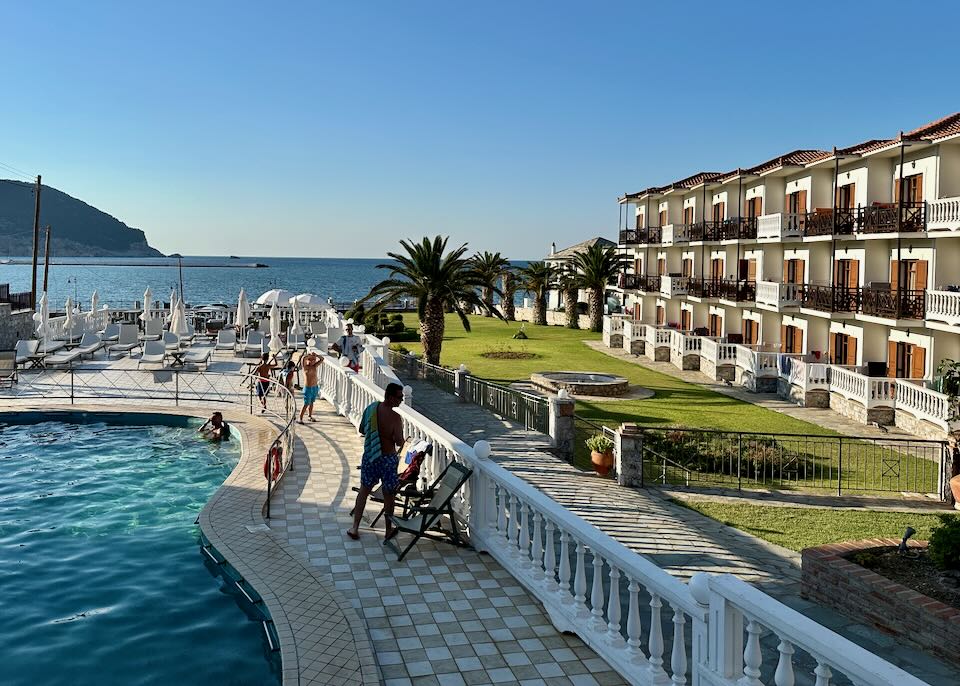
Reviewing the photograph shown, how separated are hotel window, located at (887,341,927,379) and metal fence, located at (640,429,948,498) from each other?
18.7ft

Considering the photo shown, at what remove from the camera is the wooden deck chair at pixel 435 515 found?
26.8ft

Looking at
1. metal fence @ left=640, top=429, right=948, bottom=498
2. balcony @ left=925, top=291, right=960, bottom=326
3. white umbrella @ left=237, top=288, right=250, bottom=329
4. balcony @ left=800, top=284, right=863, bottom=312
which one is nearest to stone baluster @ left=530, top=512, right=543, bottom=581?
metal fence @ left=640, top=429, right=948, bottom=498

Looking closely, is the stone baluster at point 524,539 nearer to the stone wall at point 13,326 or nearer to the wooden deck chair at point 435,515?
the wooden deck chair at point 435,515

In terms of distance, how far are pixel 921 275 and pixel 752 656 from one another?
2329 centimetres

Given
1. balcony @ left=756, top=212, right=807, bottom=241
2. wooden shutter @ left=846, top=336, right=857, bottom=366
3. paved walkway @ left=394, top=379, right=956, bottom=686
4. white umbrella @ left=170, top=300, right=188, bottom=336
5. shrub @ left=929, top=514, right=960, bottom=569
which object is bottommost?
paved walkway @ left=394, top=379, right=956, bottom=686

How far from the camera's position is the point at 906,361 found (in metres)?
24.8

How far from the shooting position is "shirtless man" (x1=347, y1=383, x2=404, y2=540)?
850 cm

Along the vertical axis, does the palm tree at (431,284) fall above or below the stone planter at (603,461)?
above

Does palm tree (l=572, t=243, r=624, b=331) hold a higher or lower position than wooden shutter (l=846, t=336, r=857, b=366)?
higher

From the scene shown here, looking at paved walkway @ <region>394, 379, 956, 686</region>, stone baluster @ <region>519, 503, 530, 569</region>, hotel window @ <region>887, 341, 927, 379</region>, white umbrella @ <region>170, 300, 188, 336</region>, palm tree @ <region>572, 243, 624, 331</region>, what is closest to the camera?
stone baluster @ <region>519, 503, 530, 569</region>

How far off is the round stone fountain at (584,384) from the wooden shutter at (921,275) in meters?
9.35

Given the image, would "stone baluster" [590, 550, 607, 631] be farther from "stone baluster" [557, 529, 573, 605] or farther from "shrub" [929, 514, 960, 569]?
"shrub" [929, 514, 960, 569]

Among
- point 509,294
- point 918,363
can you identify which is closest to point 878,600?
point 918,363

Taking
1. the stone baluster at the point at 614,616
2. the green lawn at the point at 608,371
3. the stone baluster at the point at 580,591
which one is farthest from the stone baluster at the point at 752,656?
the green lawn at the point at 608,371
